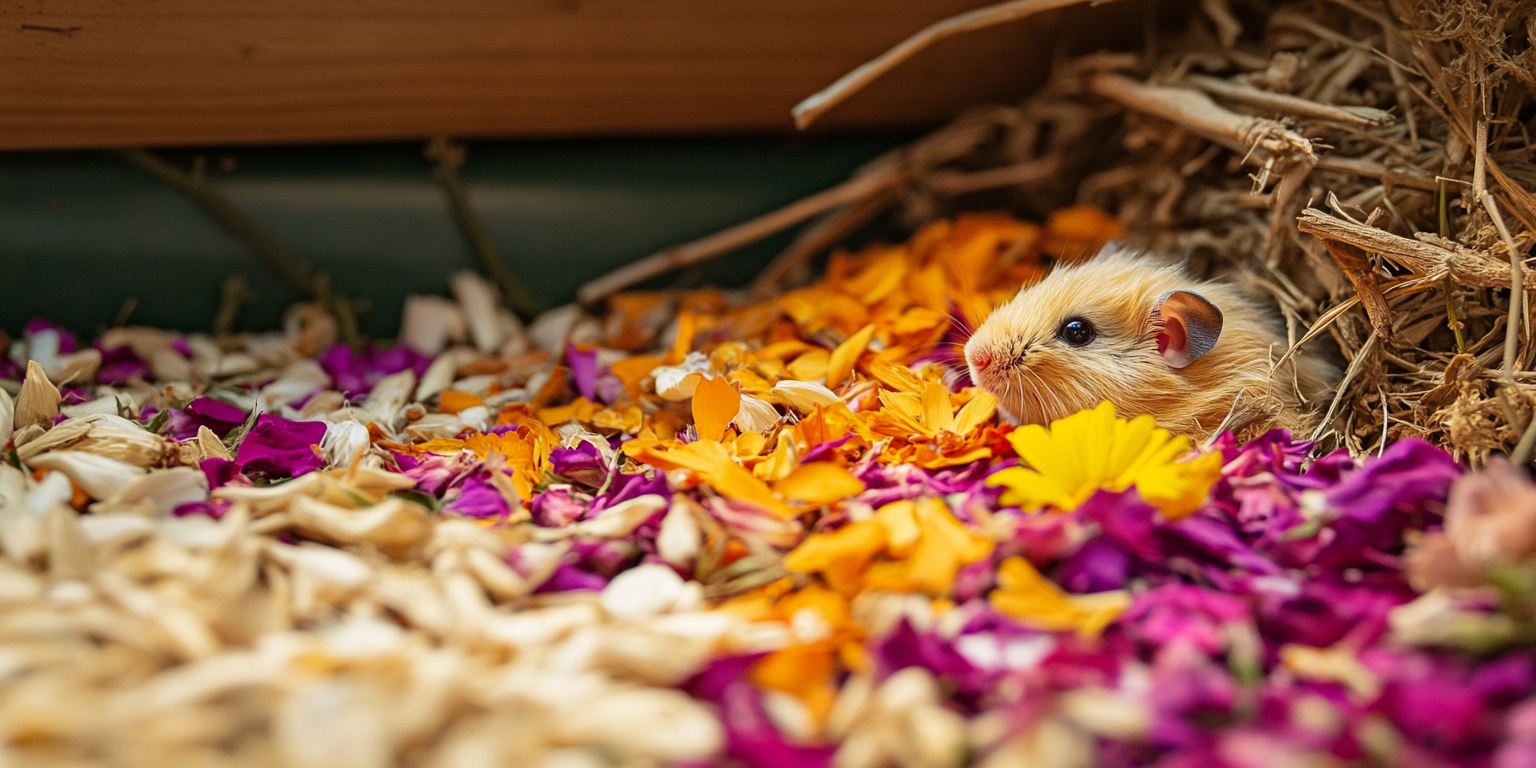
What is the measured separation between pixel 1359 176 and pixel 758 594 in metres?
1.06

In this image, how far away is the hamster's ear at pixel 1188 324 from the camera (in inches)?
49.3

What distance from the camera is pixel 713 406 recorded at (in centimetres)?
120

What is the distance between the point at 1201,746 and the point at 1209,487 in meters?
0.38

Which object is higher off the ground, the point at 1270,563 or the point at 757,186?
the point at 757,186

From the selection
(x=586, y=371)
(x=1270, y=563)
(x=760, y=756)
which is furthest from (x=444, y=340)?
(x=1270, y=563)

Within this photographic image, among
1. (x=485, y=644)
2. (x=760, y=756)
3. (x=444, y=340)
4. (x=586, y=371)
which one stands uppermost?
(x=444, y=340)

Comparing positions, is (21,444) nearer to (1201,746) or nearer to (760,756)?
(760,756)

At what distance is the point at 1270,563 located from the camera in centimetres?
90

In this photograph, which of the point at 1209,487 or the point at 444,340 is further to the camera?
the point at 444,340

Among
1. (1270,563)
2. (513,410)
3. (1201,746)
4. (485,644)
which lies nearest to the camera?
(1201,746)

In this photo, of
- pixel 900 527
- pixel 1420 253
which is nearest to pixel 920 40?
pixel 1420 253

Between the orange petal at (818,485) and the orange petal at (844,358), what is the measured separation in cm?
37

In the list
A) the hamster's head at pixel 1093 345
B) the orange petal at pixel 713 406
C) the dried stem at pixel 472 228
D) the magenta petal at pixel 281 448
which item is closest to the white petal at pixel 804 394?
the orange petal at pixel 713 406

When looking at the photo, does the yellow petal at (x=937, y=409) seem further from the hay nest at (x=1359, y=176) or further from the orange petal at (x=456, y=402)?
the orange petal at (x=456, y=402)
